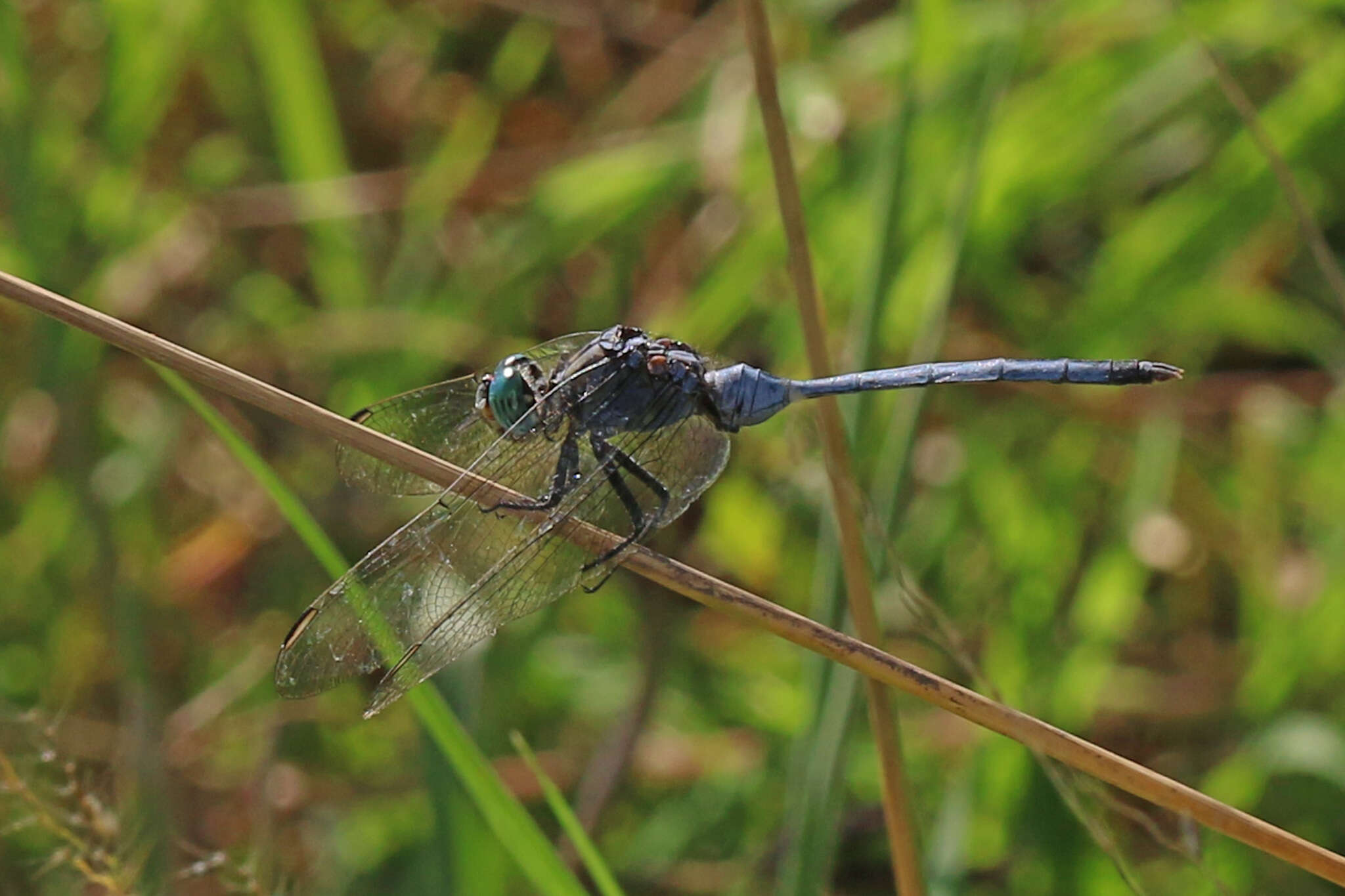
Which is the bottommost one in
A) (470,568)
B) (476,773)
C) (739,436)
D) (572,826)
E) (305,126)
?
(572,826)

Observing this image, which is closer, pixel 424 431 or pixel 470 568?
pixel 470 568

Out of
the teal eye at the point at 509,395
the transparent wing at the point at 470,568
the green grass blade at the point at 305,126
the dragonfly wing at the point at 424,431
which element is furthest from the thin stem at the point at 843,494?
the green grass blade at the point at 305,126

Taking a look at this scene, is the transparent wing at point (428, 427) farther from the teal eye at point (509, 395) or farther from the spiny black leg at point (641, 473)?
the spiny black leg at point (641, 473)

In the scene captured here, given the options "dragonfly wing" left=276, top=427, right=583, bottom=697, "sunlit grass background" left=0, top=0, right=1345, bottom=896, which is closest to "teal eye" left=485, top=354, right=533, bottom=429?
"dragonfly wing" left=276, top=427, right=583, bottom=697

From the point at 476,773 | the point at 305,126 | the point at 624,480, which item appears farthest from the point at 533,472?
the point at 305,126

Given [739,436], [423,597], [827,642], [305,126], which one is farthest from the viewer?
[305,126]

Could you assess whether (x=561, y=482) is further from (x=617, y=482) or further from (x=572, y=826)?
(x=572, y=826)

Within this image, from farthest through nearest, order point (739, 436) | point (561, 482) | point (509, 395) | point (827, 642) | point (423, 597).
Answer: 1. point (739, 436)
2. point (509, 395)
3. point (561, 482)
4. point (423, 597)
5. point (827, 642)
